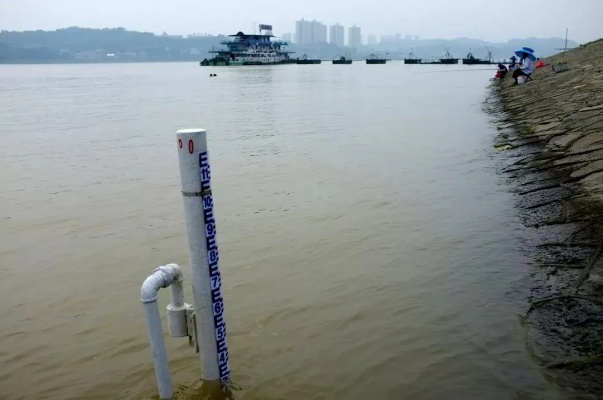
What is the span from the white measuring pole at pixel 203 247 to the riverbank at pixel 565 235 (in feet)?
9.16

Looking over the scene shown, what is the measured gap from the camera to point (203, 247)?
3611 millimetres

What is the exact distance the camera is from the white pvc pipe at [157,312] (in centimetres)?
350

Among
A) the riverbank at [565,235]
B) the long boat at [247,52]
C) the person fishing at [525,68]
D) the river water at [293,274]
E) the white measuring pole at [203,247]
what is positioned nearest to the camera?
the white measuring pole at [203,247]

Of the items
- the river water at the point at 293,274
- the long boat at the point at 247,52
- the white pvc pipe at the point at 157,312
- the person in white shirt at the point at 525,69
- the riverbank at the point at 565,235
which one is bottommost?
the river water at the point at 293,274

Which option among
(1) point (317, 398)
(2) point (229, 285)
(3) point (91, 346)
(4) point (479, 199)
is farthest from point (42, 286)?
(4) point (479, 199)

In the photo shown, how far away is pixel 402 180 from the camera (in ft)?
40.7

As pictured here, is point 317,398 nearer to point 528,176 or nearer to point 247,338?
point 247,338

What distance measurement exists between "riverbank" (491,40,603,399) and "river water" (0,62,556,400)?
236mm

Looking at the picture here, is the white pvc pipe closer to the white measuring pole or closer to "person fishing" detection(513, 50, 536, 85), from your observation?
the white measuring pole

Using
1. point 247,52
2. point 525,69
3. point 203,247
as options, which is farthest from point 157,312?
point 247,52

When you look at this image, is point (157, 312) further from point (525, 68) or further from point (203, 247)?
point (525, 68)

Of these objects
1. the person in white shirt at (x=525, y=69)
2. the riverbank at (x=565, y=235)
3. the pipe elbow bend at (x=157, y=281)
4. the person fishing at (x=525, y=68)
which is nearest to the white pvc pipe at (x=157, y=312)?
the pipe elbow bend at (x=157, y=281)

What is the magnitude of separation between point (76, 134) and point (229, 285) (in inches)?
763

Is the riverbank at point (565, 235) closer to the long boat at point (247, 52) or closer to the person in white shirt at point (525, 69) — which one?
the person in white shirt at point (525, 69)
